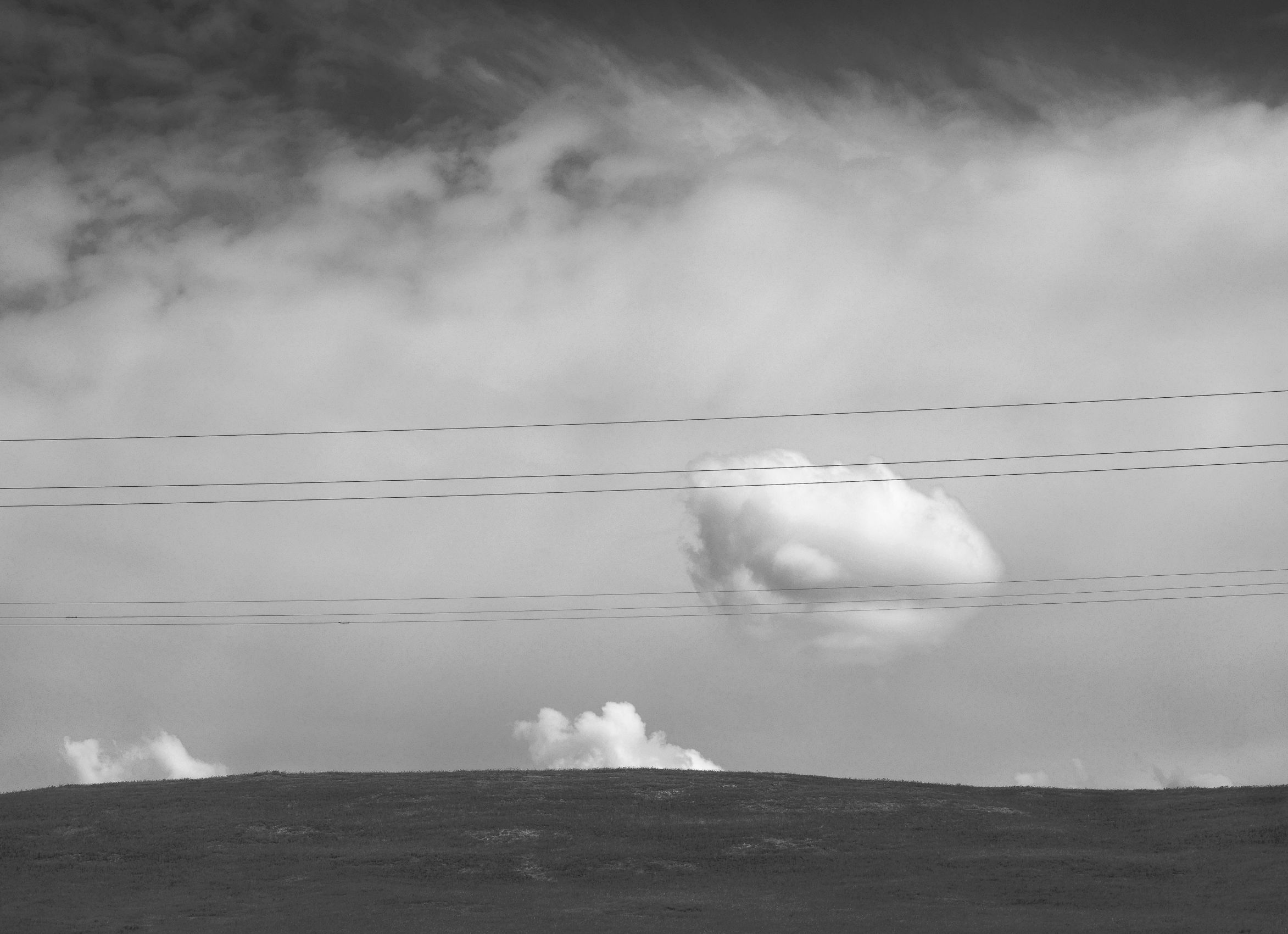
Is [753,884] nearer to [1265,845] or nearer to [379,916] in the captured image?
[379,916]

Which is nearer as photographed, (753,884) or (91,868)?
(753,884)

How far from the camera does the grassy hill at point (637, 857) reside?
5069cm

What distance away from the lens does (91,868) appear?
64438mm

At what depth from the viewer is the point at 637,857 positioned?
65312mm

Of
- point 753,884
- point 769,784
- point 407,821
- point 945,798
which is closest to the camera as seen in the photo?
point 753,884

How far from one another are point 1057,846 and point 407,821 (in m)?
41.9

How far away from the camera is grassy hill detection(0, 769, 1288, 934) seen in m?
50.7

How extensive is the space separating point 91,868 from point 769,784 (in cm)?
5058

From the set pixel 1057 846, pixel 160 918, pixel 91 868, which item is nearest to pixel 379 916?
pixel 160 918

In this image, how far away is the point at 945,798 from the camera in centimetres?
8506

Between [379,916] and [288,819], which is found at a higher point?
[288,819]

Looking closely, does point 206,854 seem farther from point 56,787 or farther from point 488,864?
point 56,787

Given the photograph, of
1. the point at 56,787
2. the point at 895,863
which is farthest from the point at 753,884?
the point at 56,787

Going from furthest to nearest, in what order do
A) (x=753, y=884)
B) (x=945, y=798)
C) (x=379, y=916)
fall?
(x=945, y=798) → (x=753, y=884) → (x=379, y=916)
